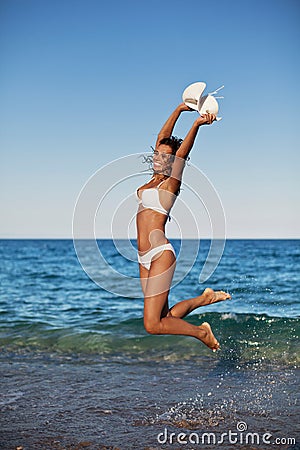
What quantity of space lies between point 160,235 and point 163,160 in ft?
2.55

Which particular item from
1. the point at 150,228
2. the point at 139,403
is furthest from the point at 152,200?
the point at 139,403

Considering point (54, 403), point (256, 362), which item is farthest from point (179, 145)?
point (256, 362)

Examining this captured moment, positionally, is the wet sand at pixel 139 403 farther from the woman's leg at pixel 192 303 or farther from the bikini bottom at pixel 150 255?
the bikini bottom at pixel 150 255

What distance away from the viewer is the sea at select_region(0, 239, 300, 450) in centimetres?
556

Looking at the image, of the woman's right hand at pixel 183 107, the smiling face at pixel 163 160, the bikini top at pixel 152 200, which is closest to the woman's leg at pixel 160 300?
the bikini top at pixel 152 200

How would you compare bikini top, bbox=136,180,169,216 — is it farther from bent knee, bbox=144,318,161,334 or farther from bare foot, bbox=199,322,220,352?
bare foot, bbox=199,322,220,352

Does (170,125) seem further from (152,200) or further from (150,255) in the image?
(150,255)

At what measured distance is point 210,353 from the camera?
31.1 feet

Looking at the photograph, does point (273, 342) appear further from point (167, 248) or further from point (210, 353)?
point (167, 248)

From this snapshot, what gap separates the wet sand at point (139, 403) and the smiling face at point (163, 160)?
285cm

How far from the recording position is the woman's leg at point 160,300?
516 cm

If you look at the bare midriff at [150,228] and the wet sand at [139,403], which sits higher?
the bare midriff at [150,228]

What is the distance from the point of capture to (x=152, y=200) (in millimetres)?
5207

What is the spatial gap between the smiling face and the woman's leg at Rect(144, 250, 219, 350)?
2.78ft
